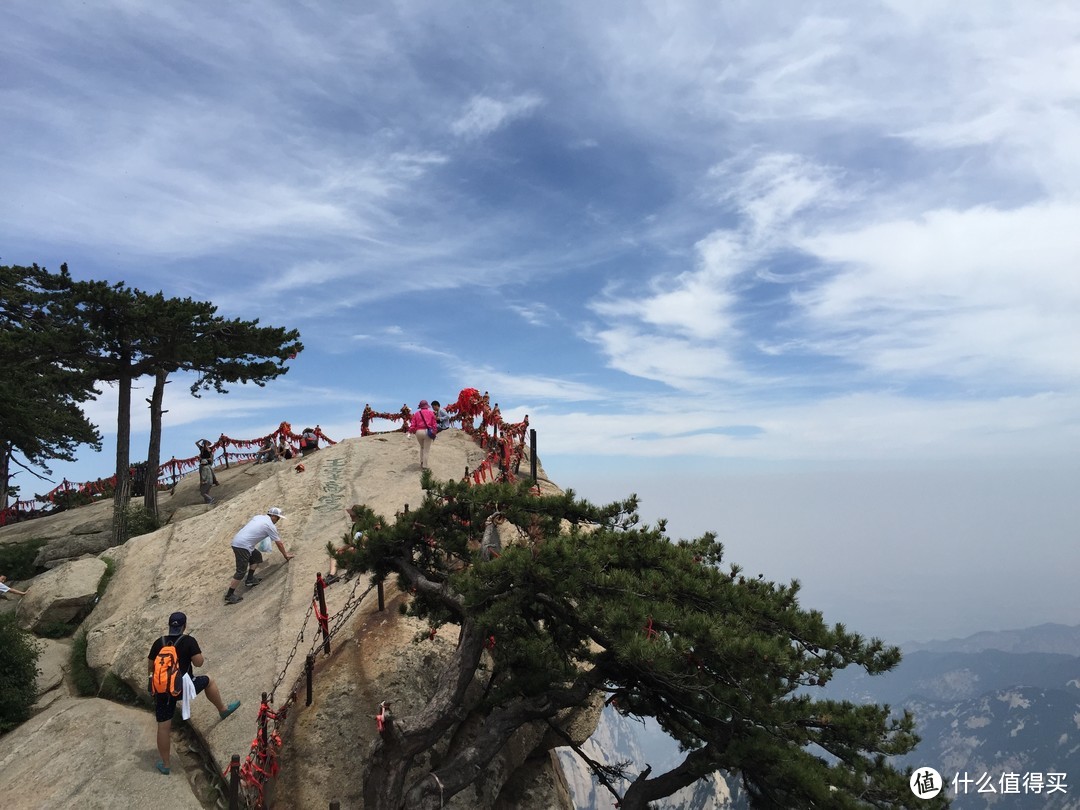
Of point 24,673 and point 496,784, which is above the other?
point 24,673

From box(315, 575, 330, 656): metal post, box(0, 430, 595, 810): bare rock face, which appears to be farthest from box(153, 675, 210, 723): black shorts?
box(315, 575, 330, 656): metal post

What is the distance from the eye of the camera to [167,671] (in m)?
9.55

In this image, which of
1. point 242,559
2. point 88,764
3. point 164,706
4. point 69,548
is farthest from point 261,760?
point 69,548

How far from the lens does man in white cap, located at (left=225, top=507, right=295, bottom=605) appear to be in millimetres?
14250

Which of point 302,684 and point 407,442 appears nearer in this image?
point 302,684

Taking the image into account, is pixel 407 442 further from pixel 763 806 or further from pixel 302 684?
pixel 763 806

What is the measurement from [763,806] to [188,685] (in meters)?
8.42

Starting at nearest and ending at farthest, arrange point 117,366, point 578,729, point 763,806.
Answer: point 763,806, point 578,729, point 117,366

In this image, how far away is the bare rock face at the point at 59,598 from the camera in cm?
1600

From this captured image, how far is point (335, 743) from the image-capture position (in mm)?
10047

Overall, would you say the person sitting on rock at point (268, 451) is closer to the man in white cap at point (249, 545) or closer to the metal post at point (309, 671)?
the man in white cap at point (249, 545)

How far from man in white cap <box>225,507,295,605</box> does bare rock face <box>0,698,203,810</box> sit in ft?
9.46

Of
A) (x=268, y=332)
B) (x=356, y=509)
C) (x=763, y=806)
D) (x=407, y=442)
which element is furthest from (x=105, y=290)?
(x=763, y=806)

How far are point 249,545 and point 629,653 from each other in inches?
407
